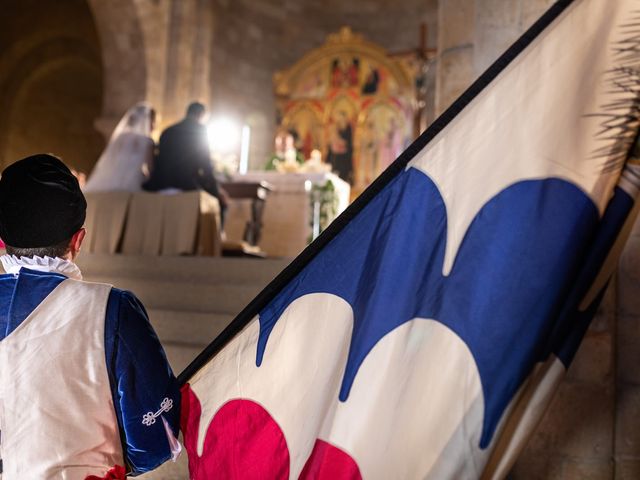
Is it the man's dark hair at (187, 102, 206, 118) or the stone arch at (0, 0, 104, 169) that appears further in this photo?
the stone arch at (0, 0, 104, 169)

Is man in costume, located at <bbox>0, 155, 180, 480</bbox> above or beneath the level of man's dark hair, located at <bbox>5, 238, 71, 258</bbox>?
beneath


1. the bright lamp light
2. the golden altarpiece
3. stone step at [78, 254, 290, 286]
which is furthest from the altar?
stone step at [78, 254, 290, 286]

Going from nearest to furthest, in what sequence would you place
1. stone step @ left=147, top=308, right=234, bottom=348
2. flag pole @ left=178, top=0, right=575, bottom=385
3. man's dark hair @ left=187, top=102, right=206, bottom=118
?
1. flag pole @ left=178, top=0, right=575, bottom=385
2. stone step @ left=147, top=308, right=234, bottom=348
3. man's dark hair @ left=187, top=102, right=206, bottom=118

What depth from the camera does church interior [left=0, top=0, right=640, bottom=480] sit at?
211 centimetres

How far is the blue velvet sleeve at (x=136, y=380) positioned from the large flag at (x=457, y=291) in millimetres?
197

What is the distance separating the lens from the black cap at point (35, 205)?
4.09ft

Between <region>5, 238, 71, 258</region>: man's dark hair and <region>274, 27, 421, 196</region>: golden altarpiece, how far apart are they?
371 inches

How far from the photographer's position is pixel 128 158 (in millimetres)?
5492

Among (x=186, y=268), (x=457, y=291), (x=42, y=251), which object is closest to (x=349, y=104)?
(x=186, y=268)

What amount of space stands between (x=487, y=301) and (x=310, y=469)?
499 millimetres

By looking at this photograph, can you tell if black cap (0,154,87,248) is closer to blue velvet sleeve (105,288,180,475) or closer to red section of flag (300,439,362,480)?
blue velvet sleeve (105,288,180,475)

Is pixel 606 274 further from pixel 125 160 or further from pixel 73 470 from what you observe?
pixel 125 160

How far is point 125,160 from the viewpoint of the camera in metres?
5.48

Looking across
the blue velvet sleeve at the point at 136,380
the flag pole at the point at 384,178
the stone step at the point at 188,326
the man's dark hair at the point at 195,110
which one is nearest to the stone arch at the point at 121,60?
the man's dark hair at the point at 195,110
